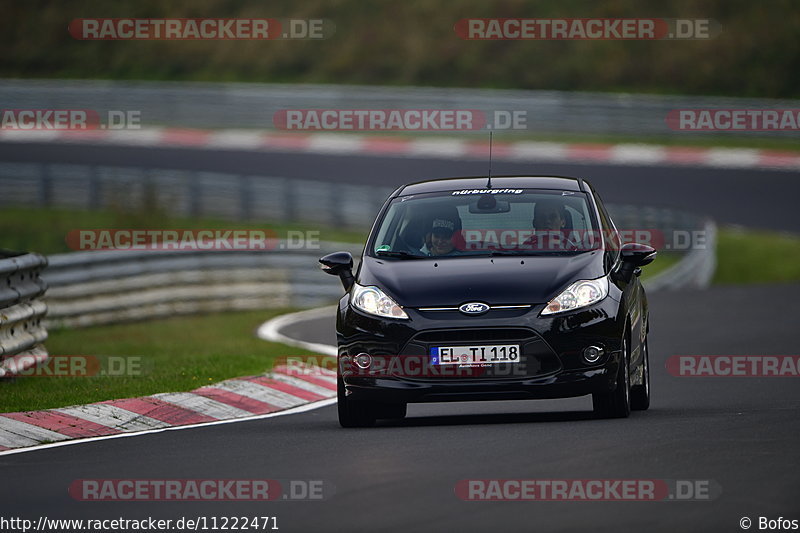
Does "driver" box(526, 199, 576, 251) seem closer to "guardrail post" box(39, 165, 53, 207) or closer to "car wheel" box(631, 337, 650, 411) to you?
"car wheel" box(631, 337, 650, 411)

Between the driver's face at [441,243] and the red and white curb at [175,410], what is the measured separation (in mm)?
1913

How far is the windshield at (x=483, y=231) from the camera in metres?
11.1

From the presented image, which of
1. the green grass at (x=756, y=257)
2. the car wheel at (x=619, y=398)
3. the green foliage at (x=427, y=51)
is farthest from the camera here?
the green foliage at (x=427, y=51)

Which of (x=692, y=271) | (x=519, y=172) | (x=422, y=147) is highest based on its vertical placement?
(x=422, y=147)

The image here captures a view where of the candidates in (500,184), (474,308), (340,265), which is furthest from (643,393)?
(340,265)

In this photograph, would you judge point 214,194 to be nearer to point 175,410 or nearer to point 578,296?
point 175,410

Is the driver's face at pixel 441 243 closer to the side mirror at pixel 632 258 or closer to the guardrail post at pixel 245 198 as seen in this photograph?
the side mirror at pixel 632 258

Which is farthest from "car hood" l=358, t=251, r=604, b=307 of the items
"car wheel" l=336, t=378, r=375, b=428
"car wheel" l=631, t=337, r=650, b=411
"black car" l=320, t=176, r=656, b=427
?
"car wheel" l=631, t=337, r=650, b=411

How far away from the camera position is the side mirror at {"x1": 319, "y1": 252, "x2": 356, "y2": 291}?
11.1 m

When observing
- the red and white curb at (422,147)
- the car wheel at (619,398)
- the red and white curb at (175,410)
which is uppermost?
the red and white curb at (422,147)

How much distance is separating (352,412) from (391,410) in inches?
16.2

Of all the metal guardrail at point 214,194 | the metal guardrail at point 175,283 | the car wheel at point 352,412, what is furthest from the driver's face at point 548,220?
the metal guardrail at point 214,194

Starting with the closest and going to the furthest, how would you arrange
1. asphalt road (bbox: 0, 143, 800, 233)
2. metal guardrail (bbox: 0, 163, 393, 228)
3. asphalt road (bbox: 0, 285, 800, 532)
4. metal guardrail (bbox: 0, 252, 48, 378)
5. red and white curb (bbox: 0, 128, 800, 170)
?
1. asphalt road (bbox: 0, 285, 800, 532)
2. metal guardrail (bbox: 0, 252, 48, 378)
3. metal guardrail (bbox: 0, 163, 393, 228)
4. asphalt road (bbox: 0, 143, 800, 233)
5. red and white curb (bbox: 0, 128, 800, 170)

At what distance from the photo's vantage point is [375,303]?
1051cm
